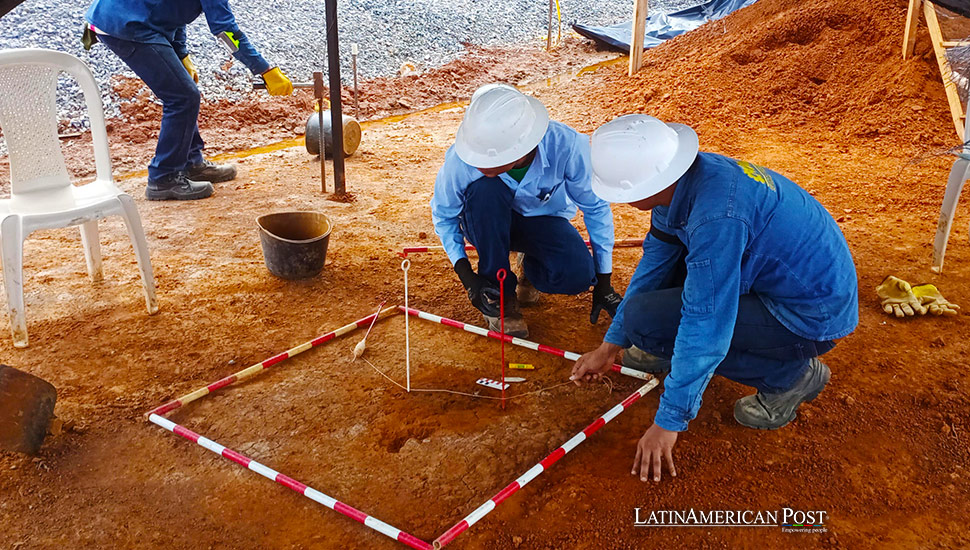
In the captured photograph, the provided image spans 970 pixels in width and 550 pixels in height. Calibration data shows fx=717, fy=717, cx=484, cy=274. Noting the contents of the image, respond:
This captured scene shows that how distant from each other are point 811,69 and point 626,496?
6.38 metres

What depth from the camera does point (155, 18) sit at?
467 cm

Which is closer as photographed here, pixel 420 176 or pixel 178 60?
pixel 178 60

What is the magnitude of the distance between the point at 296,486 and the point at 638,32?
7764mm

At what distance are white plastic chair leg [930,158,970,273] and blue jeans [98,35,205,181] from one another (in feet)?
15.2

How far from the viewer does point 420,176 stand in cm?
573

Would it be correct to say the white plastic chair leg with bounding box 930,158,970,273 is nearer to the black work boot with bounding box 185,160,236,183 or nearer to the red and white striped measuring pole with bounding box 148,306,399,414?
the red and white striped measuring pole with bounding box 148,306,399,414

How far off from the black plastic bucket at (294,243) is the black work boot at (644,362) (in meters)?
1.72

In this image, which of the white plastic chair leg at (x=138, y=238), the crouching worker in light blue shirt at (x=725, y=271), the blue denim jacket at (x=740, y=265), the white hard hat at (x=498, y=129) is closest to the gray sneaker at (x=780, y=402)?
the crouching worker in light blue shirt at (x=725, y=271)

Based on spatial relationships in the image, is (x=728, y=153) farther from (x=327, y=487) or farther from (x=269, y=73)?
(x=327, y=487)

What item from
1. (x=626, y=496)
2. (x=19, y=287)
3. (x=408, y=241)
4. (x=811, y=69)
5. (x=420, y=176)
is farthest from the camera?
(x=811, y=69)

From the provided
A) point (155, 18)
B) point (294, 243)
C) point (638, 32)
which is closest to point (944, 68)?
point (638, 32)

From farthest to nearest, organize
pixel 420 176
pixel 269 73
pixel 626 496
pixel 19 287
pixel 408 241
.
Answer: pixel 420 176 < pixel 269 73 < pixel 408 241 < pixel 19 287 < pixel 626 496

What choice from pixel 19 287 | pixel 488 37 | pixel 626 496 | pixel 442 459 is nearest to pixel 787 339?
pixel 626 496

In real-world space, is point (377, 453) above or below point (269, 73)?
below
